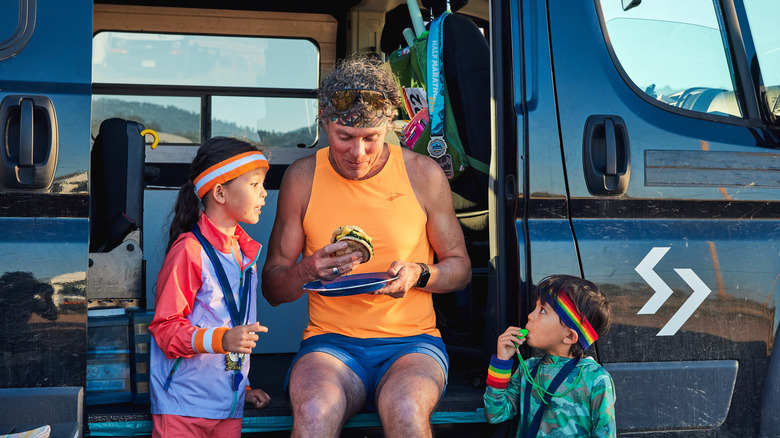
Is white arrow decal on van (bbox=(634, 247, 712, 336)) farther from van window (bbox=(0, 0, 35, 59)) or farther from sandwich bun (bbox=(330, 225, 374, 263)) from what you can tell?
van window (bbox=(0, 0, 35, 59))

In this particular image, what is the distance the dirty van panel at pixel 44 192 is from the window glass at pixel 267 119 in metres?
1.84

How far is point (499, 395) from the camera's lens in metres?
2.27

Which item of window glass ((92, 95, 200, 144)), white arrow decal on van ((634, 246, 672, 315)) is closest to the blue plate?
white arrow decal on van ((634, 246, 672, 315))

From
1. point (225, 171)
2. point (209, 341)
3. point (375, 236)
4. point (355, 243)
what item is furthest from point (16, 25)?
point (375, 236)

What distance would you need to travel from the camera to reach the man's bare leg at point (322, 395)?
219 centimetres

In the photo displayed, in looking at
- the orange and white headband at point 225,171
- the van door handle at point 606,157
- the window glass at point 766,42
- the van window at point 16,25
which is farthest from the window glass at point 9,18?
the window glass at point 766,42

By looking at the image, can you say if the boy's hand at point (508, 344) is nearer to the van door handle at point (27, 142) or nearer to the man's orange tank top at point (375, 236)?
the man's orange tank top at point (375, 236)

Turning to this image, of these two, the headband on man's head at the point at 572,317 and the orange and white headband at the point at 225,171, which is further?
the orange and white headband at the point at 225,171

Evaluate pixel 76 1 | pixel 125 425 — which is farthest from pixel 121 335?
pixel 76 1

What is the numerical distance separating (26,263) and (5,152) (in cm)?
31

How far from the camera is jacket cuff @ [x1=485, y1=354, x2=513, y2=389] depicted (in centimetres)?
226

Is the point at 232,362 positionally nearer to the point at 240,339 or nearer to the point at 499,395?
the point at 240,339

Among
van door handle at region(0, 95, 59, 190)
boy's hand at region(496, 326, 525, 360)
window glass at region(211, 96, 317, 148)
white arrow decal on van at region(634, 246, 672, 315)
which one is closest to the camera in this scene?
van door handle at region(0, 95, 59, 190)

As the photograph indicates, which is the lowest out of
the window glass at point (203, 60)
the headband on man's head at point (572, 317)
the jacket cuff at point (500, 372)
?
the jacket cuff at point (500, 372)
